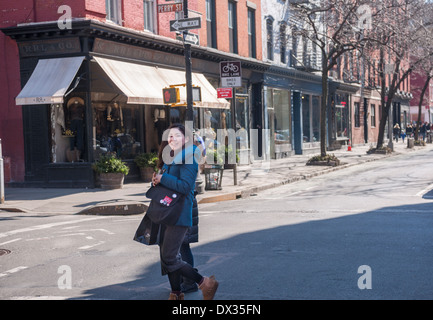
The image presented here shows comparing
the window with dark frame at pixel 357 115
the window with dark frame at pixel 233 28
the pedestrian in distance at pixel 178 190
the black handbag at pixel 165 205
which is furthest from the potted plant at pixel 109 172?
the window with dark frame at pixel 357 115

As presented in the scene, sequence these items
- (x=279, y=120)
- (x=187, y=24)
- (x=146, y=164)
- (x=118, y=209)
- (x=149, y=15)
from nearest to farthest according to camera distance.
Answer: (x=118, y=209) → (x=187, y=24) → (x=146, y=164) → (x=149, y=15) → (x=279, y=120)

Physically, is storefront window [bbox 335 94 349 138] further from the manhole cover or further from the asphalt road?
the manhole cover

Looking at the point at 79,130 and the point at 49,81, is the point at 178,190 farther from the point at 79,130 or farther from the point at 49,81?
the point at 79,130

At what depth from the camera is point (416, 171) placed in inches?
781

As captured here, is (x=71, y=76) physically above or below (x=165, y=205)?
above

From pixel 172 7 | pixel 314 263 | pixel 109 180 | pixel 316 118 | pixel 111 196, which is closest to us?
pixel 314 263

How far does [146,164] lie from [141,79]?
2.78 m

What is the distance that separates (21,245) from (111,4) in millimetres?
11055

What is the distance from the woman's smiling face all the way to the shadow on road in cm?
157

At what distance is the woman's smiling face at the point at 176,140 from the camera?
5336 millimetres

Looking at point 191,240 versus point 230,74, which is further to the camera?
point 230,74

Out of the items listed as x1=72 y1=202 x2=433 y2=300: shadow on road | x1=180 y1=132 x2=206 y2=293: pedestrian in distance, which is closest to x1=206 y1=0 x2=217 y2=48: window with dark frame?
x1=72 y1=202 x2=433 y2=300: shadow on road

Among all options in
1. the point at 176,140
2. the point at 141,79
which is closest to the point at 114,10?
the point at 141,79

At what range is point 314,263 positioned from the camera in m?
6.81
